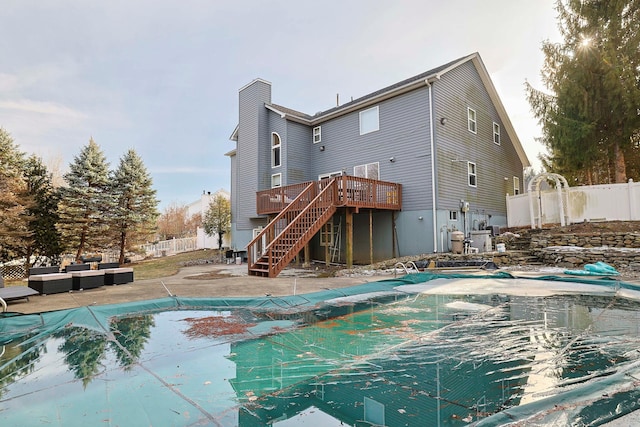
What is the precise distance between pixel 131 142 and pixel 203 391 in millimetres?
20869

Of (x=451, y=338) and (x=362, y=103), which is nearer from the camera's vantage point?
(x=451, y=338)

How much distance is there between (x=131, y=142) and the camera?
65.1ft

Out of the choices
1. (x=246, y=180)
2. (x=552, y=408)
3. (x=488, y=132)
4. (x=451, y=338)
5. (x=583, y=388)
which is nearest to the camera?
(x=552, y=408)

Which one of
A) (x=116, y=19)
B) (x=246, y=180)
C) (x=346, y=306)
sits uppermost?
(x=116, y=19)

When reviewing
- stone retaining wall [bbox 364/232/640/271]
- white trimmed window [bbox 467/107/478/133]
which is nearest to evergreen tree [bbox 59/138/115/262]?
stone retaining wall [bbox 364/232/640/271]

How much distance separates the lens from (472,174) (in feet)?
47.6

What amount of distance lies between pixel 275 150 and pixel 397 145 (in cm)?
639

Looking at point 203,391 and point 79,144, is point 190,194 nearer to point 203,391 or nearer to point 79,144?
point 79,144

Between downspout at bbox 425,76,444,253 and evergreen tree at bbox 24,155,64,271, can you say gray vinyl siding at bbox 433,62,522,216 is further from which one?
evergreen tree at bbox 24,155,64,271

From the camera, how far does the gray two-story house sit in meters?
12.0

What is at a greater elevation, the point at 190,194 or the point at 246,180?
the point at 190,194

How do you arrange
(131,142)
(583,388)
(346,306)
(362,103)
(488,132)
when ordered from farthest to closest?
(131,142) < (488,132) < (362,103) < (346,306) < (583,388)

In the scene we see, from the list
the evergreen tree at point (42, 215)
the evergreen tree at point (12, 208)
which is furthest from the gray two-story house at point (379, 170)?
the evergreen tree at point (12, 208)

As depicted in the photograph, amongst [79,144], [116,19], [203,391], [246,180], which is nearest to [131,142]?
[79,144]
